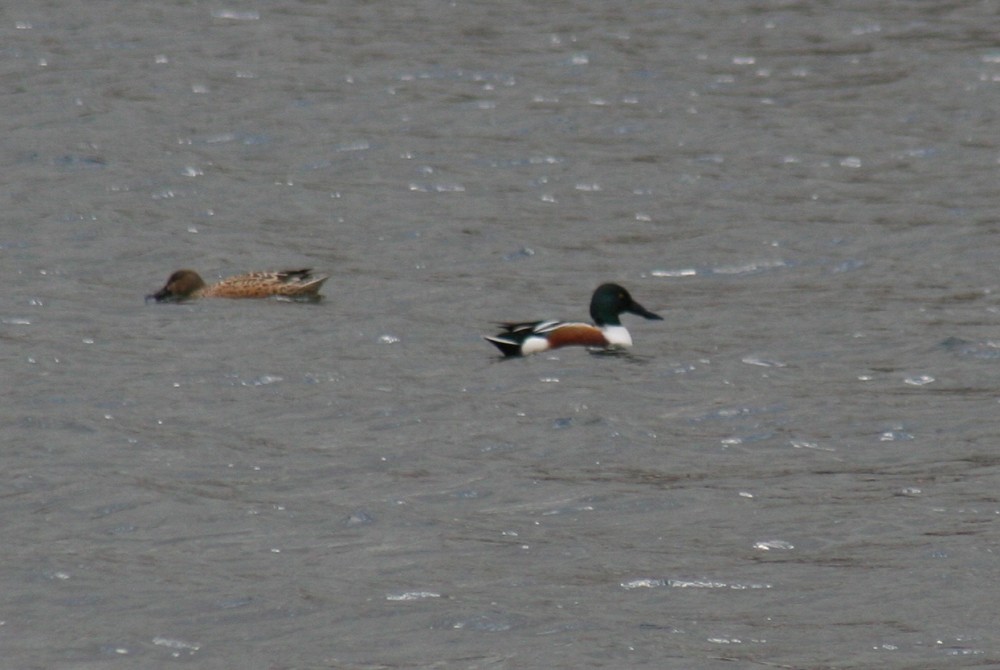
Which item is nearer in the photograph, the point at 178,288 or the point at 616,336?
the point at 616,336

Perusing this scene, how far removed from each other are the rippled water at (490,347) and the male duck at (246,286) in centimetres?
20

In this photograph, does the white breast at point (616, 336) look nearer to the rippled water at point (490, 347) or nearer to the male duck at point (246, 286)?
the rippled water at point (490, 347)

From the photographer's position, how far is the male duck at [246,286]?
17125 millimetres

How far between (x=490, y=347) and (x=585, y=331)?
2.58 feet

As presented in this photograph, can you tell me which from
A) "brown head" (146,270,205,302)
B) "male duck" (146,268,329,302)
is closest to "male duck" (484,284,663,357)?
"male duck" (146,268,329,302)

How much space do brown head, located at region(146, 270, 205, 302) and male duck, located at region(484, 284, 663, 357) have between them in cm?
310

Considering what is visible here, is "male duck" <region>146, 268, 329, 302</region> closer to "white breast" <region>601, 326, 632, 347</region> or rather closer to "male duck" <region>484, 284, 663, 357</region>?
"male duck" <region>484, 284, 663, 357</region>

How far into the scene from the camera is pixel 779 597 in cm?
916

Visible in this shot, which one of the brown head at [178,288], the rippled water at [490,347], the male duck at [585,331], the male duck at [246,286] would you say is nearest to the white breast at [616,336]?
the male duck at [585,331]

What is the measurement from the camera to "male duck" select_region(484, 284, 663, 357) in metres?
15.2

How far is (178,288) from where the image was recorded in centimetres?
1712

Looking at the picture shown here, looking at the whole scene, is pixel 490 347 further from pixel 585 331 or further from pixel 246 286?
pixel 246 286

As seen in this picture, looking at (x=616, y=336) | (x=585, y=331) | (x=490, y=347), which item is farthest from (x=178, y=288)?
(x=616, y=336)

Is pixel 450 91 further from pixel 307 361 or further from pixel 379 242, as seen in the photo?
pixel 307 361
